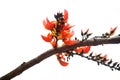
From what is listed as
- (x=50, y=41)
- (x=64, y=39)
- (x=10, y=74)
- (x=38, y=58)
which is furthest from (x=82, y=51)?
(x=10, y=74)

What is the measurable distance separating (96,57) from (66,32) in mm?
442

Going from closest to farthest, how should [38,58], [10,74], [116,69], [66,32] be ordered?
1. [38,58]
2. [10,74]
3. [66,32]
4. [116,69]

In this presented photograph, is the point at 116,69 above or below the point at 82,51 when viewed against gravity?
below

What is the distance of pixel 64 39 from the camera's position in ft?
4.85

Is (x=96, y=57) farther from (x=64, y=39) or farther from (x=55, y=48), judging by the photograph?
(x=55, y=48)

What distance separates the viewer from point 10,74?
1.31 metres

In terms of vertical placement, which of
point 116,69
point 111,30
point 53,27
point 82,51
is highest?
point 53,27

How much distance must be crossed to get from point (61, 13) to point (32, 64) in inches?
20.1

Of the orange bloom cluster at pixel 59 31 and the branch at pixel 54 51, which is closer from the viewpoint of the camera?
the branch at pixel 54 51

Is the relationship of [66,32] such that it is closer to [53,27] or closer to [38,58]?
[53,27]

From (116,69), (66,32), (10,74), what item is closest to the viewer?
(10,74)

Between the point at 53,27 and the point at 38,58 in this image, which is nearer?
the point at 38,58

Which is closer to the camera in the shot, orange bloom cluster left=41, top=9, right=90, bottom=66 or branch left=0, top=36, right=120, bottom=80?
branch left=0, top=36, right=120, bottom=80

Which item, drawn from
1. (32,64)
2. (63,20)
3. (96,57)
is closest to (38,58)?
(32,64)
